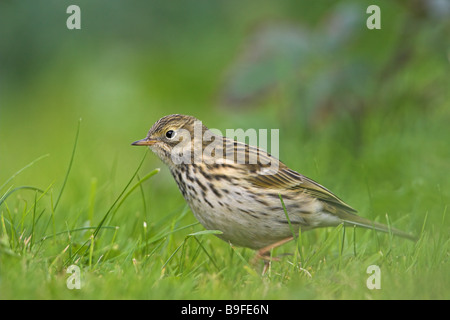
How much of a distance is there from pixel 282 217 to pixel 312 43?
2769 mm

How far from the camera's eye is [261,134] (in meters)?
6.67

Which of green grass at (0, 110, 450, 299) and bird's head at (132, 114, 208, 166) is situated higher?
bird's head at (132, 114, 208, 166)

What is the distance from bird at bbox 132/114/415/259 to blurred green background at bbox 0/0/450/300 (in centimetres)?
38

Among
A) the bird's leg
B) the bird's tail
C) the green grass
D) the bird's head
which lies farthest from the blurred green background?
the bird's leg

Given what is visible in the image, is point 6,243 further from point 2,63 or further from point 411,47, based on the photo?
point 2,63

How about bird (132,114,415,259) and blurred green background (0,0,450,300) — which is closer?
bird (132,114,415,259)

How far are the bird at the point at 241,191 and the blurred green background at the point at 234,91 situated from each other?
0.38 meters

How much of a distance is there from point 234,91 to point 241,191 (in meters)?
2.38

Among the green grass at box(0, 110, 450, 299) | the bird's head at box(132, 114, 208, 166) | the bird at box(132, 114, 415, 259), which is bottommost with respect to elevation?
the green grass at box(0, 110, 450, 299)

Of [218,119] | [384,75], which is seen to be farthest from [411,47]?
[218,119]

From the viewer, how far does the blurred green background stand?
6.14 metres

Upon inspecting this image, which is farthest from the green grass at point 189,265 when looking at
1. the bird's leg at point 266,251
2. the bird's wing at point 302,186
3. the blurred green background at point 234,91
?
the blurred green background at point 234,91

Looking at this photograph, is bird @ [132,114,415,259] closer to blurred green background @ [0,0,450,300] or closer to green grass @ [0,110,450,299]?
green grass @ [0,110,450,299]
